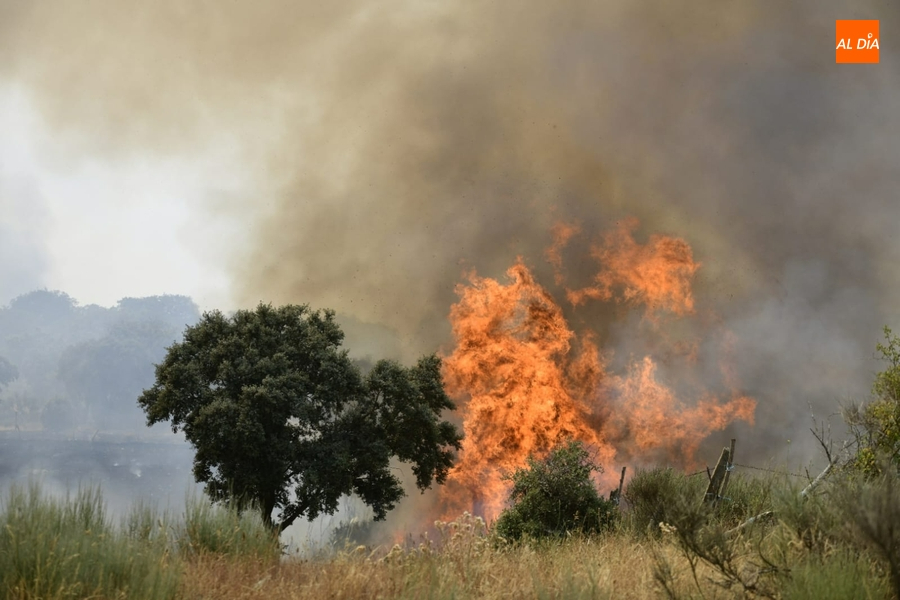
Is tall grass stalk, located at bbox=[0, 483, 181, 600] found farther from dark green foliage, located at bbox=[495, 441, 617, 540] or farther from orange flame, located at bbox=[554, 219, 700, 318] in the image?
orange flame, located at bbox=[554, 219, 700, 318]

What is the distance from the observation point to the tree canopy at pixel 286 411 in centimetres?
2588

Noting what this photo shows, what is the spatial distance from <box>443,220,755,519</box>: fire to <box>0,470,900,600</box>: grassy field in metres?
24.2

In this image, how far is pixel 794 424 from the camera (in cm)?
4512

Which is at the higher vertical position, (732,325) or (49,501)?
(732,325)

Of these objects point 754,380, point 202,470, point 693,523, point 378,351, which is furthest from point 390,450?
point 378,351

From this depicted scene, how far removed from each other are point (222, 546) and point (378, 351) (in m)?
64.2

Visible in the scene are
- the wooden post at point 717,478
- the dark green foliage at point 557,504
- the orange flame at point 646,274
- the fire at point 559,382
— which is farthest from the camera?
the orange flame at point 646,274

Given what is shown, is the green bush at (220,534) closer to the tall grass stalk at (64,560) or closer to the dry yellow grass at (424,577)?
the dry yellow grass at (424,577)

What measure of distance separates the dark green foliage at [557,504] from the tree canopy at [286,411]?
1077 cm

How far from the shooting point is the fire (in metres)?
37.1

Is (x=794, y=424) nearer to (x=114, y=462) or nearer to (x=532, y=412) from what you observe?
(x=532, y=412)

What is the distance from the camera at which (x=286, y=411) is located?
26.3m

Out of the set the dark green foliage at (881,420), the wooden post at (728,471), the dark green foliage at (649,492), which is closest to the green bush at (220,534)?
the dark green foliage at (649,492)

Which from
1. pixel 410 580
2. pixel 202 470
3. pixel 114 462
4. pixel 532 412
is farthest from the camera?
pixel 114 462
